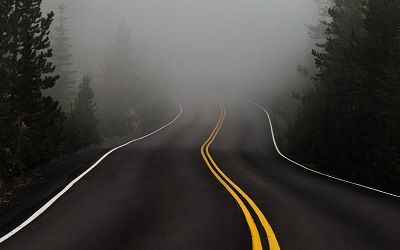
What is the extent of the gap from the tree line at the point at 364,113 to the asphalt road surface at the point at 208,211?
9.93ft

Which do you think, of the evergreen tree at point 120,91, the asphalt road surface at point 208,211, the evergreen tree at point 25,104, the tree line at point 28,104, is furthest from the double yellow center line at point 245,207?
the evergreen tree at point 120,91

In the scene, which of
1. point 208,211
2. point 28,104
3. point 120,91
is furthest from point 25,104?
point 120,91

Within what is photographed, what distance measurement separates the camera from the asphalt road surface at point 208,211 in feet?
22.2

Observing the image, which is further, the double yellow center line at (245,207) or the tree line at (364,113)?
the tree line at (364,113)

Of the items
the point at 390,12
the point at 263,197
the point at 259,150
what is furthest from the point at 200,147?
the point at 263,197

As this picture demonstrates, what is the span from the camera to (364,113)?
1931 cm

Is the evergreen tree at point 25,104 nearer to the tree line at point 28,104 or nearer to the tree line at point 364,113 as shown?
the tree line at point 28,104

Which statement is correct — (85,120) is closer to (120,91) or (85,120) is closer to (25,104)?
(25,104)

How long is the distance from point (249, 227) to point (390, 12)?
51.2 ft

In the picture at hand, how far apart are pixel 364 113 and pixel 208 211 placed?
13.2m

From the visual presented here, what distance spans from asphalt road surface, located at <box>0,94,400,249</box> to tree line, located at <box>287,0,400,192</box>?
303 centimetres

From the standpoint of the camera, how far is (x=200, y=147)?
25.0m

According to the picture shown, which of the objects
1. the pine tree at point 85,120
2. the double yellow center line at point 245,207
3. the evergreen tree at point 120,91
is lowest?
the double yellow center line at point 245,207

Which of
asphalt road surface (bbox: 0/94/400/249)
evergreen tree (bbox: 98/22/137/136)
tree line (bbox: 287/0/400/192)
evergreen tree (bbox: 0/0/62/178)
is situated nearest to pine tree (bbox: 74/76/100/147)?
evergreen tree (bbox: 0/0/62/178)
